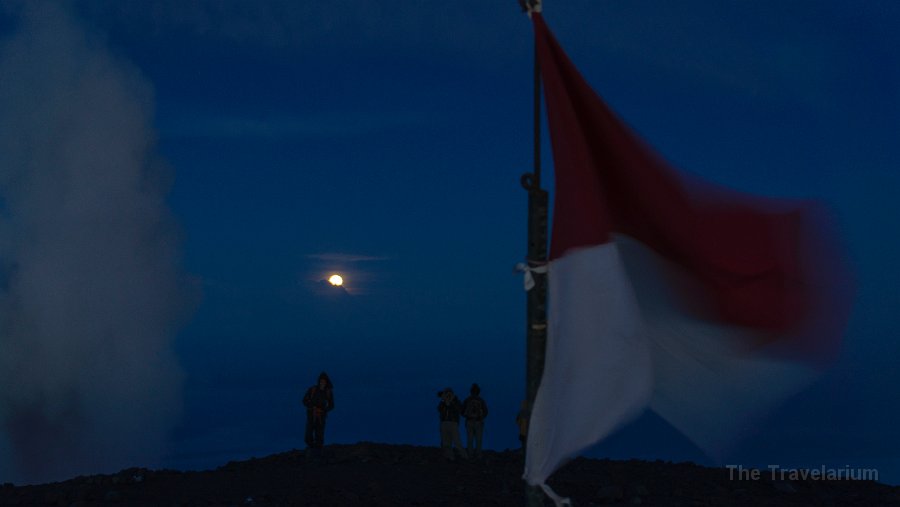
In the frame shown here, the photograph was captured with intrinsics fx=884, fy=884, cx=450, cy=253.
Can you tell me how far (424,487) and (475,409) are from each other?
14.6 ft

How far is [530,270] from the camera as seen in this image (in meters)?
8.12

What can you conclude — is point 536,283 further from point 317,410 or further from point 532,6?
point 317,410

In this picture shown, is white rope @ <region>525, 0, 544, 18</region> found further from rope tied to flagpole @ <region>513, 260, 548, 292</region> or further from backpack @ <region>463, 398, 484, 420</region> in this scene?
backpack @ <region>463, 398, 484, 420</region>

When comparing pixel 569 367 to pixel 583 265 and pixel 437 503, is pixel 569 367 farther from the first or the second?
pixel 437 503

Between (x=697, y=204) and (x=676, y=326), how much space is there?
48.0 inches

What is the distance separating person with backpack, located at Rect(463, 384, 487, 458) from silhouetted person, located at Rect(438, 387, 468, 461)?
0.77ft

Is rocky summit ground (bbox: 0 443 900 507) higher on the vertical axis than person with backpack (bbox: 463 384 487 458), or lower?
lower

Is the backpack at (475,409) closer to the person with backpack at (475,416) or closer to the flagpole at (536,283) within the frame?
the person with backpack at (475,416)

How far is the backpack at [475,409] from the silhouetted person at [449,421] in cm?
22

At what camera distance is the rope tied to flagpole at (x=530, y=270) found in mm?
8094

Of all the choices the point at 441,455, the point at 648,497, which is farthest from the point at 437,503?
the point at 441,455

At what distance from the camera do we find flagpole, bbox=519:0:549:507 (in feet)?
26.8

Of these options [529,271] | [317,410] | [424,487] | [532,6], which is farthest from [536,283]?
[317,410]

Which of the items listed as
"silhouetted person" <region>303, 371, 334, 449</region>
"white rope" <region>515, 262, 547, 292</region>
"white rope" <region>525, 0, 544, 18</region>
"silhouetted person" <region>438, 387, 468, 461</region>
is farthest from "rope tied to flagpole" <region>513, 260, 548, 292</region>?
"silhouetted person" <region>303, 371, 334, 449</region>
